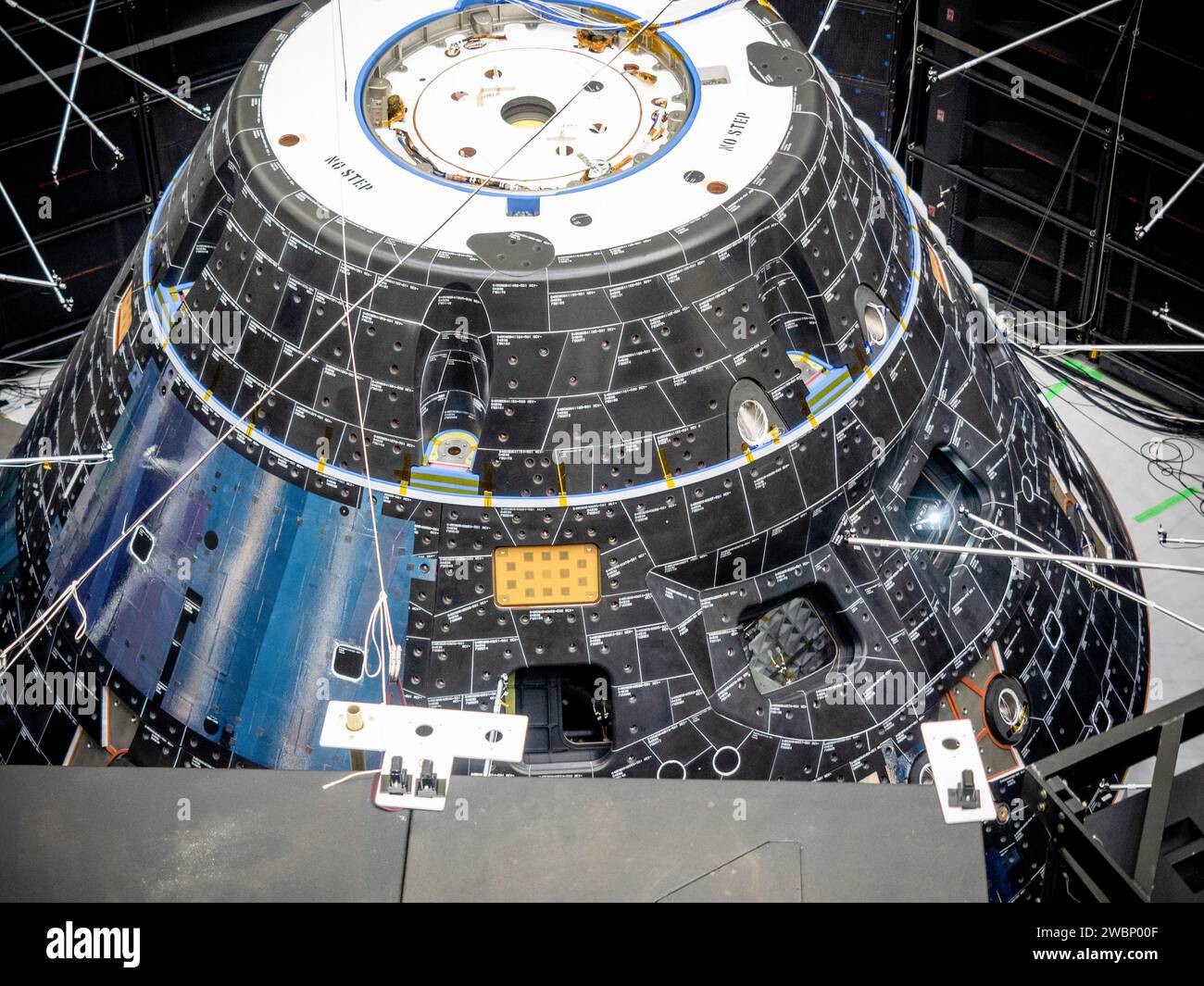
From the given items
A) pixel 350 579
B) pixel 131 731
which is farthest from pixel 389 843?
pixel 131 731

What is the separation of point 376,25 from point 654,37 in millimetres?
1887

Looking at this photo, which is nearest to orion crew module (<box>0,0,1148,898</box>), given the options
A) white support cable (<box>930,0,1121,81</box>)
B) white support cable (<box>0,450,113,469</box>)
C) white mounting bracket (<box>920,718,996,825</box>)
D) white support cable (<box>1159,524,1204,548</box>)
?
white support cable (<box>0,450,113,469</box>)

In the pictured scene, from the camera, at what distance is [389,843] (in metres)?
7.68

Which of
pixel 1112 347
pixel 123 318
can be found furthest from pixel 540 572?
pixel 1112 347

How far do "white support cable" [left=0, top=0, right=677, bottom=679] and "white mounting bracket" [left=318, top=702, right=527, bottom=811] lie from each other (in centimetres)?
198

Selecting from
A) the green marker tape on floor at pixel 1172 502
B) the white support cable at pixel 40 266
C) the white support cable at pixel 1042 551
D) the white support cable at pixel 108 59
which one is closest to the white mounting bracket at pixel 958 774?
the white support cable at pixel 1042 551

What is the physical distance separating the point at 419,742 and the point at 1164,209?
10.5m

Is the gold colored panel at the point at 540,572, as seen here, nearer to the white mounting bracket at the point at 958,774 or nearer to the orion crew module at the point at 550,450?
the orion crew module at the point at 550,450

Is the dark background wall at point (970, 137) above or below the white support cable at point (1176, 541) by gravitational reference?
above

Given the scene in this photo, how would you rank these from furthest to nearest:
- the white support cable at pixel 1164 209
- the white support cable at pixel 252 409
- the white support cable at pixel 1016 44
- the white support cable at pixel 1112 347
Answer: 1. the white support cable at pixel 1164 209
2. the white support cable at pixel 1016 44
3. the white support cable at pixel 1112 347
4. the white support cable at pixel 252 409

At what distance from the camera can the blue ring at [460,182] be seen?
33.2 ft

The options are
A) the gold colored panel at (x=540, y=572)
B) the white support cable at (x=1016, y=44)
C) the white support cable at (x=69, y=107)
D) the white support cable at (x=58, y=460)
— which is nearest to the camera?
the gold colored panel at (x=540, y=572)

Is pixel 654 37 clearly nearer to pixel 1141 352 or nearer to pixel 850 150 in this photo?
A: pixel 850 150

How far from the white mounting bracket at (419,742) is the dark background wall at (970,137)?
10729 mm
